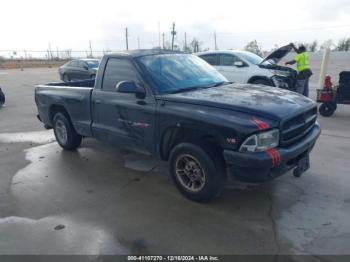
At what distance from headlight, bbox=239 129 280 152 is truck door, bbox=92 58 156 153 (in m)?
1.37

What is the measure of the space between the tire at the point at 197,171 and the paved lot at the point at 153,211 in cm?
17

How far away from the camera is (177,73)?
479 cm

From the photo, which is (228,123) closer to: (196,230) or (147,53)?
(196,230)

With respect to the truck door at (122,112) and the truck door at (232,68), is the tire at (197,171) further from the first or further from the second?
the truck door at (232,68)

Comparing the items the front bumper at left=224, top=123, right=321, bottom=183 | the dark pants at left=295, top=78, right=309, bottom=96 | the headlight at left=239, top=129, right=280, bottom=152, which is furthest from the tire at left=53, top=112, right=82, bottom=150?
the dark pants at left=295, top=78, right=309, bottom=96

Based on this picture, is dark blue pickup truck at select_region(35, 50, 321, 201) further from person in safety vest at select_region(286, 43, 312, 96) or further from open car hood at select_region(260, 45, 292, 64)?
person in safety vest at select_region(286, 43, 312, 96)

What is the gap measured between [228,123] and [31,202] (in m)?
2.76

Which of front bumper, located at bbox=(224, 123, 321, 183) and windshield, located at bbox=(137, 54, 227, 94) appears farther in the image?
windshield, located at bbox=(137, 54, 227, 94)

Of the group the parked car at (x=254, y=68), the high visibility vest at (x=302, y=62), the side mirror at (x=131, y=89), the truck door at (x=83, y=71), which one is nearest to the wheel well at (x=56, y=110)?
the side mirror at (x=131, y=89)

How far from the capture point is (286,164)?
3.83 m

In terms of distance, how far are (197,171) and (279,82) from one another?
22.9 ft

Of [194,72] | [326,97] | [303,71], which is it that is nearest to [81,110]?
[194,72]

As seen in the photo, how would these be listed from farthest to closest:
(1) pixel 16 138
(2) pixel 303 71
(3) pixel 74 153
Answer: (2) pixel 303 71 → (1) pixel 16 138 → (3) pixel 74 153

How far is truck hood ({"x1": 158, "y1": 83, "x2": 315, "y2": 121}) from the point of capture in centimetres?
369
